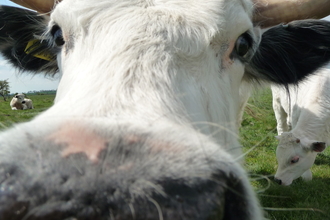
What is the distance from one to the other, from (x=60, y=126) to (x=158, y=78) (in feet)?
2.14

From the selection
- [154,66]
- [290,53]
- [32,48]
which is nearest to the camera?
[154,66]

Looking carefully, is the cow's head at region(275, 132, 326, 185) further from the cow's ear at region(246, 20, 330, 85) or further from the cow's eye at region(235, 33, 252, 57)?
the cow's eye at region(235, 33, 252, 57)

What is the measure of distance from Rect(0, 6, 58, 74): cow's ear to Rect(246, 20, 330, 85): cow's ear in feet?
7.44

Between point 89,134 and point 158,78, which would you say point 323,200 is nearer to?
point 158,78

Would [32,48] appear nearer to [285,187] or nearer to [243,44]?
[243,44]

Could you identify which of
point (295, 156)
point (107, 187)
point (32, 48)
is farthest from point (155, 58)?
point (295, 156)

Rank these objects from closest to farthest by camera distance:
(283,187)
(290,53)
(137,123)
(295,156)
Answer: (137,123) < (290,53) < (283,187) < (295,156)

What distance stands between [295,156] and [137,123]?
6.11 metres

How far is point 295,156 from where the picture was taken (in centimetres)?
673

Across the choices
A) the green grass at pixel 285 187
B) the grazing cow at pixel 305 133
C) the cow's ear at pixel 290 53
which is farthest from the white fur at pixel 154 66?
the grazing cow at pixel 305 133

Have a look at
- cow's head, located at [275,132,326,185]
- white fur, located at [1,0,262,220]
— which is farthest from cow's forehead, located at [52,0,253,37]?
cow's head, located at [275,132,326,185]

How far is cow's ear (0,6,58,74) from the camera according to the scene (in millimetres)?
3654

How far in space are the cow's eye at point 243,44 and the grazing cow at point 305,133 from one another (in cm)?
394

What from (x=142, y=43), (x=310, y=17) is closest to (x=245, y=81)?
(x=310, y=17)
